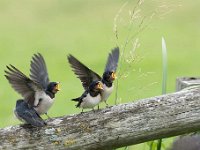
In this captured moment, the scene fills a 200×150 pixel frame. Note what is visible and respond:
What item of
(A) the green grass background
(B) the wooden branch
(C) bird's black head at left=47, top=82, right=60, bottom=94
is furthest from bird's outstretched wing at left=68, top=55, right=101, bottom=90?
(A) the green grass background

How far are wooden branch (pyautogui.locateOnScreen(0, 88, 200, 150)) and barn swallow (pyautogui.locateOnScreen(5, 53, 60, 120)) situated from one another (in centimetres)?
13

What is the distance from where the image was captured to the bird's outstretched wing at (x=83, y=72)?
14.9 ft

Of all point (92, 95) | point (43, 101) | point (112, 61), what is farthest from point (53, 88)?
point (112, 61)

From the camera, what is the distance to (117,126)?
438 cm

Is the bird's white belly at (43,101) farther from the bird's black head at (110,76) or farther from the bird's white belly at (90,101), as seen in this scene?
the bird's black head at (110,76)

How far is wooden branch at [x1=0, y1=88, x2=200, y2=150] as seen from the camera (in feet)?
14.1

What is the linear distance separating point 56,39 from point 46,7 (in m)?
3.08

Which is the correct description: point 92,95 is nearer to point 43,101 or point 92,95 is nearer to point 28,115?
point 43,101

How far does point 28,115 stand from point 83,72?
0.43 metres

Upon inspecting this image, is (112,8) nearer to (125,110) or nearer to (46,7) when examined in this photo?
(46,7)

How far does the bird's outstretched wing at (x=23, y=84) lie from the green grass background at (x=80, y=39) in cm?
569

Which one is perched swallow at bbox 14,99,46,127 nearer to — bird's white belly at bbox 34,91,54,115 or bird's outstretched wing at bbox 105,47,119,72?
bird's white belly at bbox 34,91,54,115

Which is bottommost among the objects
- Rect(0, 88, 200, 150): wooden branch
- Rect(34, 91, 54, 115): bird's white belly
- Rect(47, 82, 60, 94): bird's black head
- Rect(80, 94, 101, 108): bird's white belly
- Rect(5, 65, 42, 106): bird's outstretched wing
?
Rect(0, 88, 200, 150): wooden branch

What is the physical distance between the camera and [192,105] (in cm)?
443
